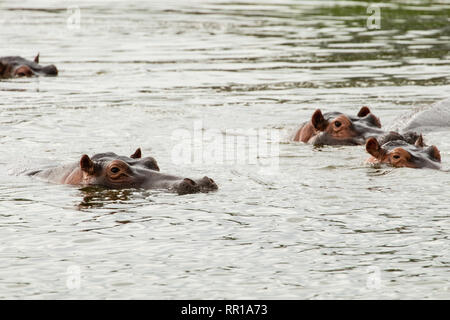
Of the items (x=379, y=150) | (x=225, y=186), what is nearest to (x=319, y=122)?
(x=379, y=150)

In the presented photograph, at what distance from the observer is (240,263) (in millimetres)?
8023

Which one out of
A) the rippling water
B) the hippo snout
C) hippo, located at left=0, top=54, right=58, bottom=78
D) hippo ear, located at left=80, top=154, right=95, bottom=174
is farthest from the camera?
hippo, located at left=0, top=54, right=58, bottom=78

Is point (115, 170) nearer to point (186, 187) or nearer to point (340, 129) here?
point (186, 187)

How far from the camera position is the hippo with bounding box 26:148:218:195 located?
1031cm

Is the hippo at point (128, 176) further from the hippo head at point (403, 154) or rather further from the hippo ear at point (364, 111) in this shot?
the hippo ear at point (364, 111)

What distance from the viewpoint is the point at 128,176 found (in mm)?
10469

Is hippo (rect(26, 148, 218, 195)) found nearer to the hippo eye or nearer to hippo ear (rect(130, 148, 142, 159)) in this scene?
the hippo eye

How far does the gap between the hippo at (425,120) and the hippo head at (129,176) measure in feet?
15.6

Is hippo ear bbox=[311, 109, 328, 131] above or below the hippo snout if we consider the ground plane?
above

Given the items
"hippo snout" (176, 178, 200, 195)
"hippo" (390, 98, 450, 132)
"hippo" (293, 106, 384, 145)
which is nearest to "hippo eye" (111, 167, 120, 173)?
"hippo snout" (176, 178, 200, 195)

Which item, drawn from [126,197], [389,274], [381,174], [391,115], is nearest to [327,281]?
[389,274]

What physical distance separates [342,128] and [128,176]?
4.09 metres
